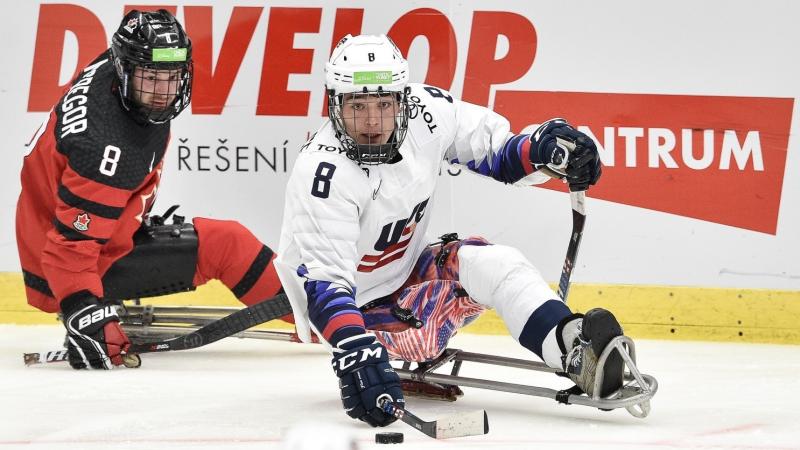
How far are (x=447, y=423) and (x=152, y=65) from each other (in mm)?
1827

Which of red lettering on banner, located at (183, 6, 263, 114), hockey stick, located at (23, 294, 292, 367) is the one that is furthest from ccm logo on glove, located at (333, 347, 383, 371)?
red lettering on banner, located at (183, 6, 263, 114)

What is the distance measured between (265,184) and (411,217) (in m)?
1.76

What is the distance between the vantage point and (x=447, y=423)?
137 inches

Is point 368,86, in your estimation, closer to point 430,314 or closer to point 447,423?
point 430,314

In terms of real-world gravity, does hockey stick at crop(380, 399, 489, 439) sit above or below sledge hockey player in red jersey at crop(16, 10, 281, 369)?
below

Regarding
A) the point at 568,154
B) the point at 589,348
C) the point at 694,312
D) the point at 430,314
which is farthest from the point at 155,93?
the point at 694,312

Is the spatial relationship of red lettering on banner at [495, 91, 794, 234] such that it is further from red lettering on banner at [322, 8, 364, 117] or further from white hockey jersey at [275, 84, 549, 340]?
white hockey jersey at [275, 84, 549, 340]

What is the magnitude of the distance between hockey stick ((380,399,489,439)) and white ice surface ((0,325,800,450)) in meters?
0.03

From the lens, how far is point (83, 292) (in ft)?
15.6

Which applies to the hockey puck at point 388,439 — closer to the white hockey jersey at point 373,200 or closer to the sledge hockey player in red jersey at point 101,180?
the white hockey jersey at point 373,200

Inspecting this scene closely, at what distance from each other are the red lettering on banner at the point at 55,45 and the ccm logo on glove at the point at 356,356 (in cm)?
261

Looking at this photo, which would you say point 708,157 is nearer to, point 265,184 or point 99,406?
point 265,184

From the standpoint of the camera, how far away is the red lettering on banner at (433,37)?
17.9 feet

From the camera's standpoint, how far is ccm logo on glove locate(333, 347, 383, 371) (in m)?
3.46
